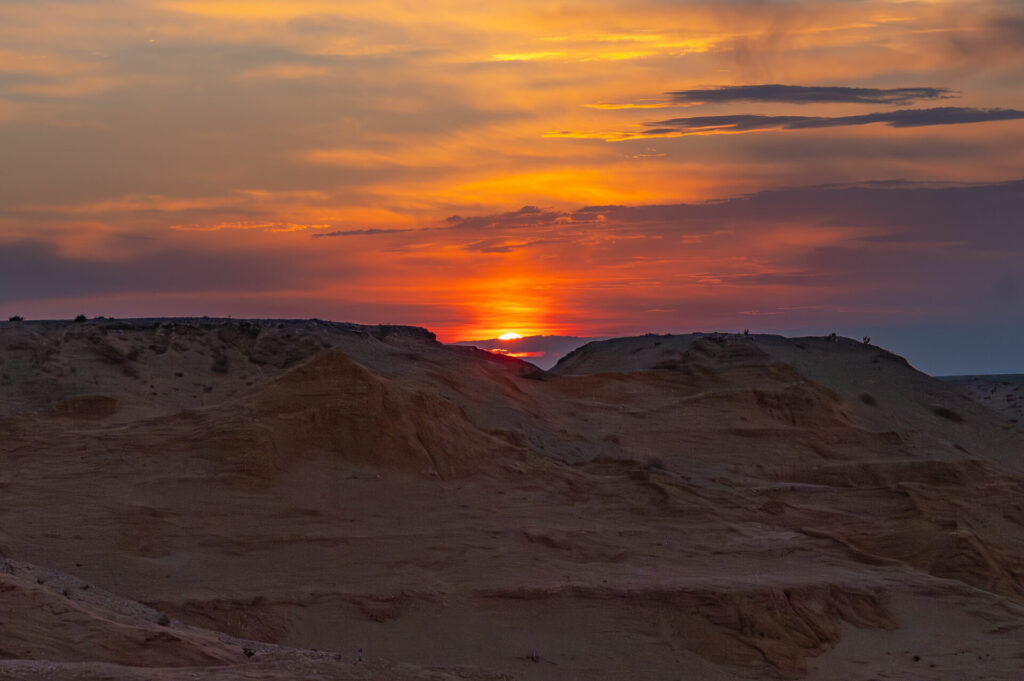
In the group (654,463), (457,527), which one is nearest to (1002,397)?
(654,463)

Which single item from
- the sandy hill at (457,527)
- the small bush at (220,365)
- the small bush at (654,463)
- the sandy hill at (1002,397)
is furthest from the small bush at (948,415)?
the small bush at (220,365)

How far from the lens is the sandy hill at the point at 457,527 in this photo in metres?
17.7

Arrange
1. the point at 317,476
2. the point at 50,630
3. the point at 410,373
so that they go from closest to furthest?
the point at 50,630
the point at 317,476
the point at 410,373

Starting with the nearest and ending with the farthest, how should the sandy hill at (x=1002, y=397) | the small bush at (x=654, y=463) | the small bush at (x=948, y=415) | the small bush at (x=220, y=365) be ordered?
the small bush at (x=654, y=463), the small bush at (x=220, y=365), the small bush at (x=948, y=415), the sandy hill at (x=1002, y=397)

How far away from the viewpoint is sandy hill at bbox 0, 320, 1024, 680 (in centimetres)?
1772

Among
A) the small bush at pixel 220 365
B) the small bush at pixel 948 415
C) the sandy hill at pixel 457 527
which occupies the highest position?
the small bush at pixel 220 365

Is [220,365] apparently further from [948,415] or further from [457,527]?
[948,415]

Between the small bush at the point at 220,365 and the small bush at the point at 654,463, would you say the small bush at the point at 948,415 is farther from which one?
the small bush at the point at 220,365

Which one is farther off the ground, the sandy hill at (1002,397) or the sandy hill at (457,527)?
the sandy hill at (1002,397)

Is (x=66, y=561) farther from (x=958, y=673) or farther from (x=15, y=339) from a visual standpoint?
(x=15, y=339)

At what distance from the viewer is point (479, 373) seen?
41.2 meters

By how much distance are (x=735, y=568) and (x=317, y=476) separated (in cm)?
989

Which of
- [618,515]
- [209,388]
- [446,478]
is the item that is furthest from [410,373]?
[618,515]

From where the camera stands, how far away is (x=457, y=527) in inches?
947
